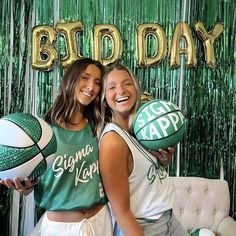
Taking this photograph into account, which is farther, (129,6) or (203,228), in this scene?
(129,6)

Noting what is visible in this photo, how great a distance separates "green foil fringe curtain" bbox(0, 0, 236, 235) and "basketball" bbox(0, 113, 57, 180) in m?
1.55

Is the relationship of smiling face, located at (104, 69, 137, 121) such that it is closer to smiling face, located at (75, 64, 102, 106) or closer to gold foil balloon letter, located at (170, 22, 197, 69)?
smiling face, located at (75, 64, 102, 106)

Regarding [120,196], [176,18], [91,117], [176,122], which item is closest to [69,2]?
[176,18]

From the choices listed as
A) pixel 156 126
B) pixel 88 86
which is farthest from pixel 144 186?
pixel 88 86

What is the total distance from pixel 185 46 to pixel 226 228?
137 cm

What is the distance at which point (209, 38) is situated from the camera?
3.06 meters

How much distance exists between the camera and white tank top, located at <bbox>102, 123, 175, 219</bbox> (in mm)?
1634

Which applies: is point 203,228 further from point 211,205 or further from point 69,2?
point 69,2

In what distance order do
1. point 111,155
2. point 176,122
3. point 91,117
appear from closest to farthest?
point 111,155
point 176,122
point 91,117

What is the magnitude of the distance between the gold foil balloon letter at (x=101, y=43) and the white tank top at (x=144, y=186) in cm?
144

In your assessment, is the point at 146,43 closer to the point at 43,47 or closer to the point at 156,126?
the point at 43,47

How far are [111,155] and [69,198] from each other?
27 centimetres

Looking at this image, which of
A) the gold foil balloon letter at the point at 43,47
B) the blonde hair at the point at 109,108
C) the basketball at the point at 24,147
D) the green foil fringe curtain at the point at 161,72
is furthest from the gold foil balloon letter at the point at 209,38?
the basketball at the point at 24,147

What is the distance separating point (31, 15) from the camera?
10.2 ft
